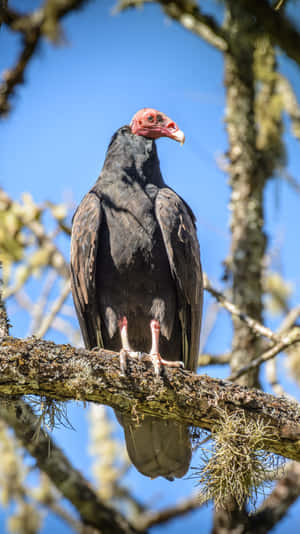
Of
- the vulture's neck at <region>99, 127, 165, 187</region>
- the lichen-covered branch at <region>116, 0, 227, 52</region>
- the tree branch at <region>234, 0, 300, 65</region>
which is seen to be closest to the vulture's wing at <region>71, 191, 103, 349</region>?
the vulture's neck at <region>99, 127, 165, 187</region>

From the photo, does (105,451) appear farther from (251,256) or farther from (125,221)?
(125,221)

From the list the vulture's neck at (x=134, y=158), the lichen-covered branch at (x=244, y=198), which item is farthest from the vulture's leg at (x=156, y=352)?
the lichen-covered branch at (x=244, y=198)

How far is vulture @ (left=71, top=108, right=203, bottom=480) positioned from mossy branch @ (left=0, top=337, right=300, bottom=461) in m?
0.69

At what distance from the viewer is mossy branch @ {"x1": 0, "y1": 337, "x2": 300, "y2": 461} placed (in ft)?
8.76

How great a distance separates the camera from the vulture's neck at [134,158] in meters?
4.15

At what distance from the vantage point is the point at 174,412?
2898 millimetres

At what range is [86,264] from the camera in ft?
12.2

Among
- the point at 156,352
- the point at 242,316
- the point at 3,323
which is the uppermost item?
the point at 242,316

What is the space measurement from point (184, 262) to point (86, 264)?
66 cm

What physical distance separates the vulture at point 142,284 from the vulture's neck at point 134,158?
0.58 ft

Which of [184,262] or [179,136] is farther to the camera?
[179,136]

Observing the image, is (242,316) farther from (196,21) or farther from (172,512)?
(196,21)

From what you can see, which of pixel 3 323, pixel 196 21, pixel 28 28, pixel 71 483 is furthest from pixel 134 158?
pixel 196 21

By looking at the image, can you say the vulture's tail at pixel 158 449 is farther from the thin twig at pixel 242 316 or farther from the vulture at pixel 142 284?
the thin twig at pixel 242 316
